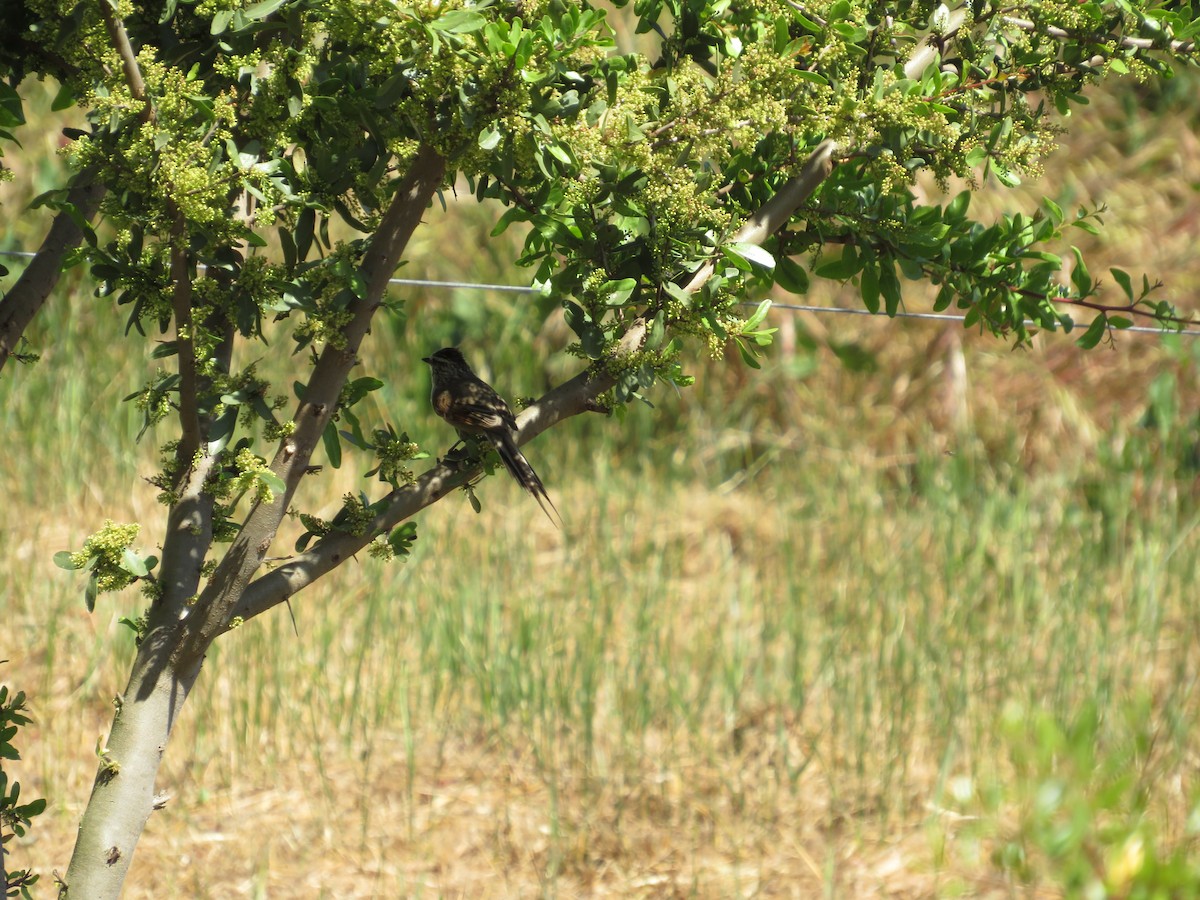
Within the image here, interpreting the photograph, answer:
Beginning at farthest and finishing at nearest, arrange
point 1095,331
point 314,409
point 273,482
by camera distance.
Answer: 1. point 1095,331
2. point 314,409
3. point 273,482

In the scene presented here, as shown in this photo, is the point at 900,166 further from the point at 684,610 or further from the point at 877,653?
the point at 684,610

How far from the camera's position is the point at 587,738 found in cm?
480

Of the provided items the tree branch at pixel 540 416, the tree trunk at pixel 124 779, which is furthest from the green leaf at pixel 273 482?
→ the tree trunk at pixel 124 779

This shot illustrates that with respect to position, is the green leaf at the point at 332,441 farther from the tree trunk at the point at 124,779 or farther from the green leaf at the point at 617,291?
the green leaf at the point at 617,291

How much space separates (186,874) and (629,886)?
61.0 inches

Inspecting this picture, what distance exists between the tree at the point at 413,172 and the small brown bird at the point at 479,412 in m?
0.24

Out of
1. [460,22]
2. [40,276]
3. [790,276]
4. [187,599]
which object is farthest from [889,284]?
[40,276]

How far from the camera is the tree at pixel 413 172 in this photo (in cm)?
199

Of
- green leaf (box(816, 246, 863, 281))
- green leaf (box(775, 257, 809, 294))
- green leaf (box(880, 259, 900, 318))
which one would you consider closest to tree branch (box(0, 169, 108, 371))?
green leaf (box(775, 257, 809, 294))

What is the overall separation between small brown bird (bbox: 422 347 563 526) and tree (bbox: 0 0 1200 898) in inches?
9.6

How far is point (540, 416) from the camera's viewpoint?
239cm

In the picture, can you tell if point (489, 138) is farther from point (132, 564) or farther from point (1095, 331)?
point (1095, 331)

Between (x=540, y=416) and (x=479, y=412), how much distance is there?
0.71 m

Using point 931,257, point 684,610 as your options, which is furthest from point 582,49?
point 684,610
